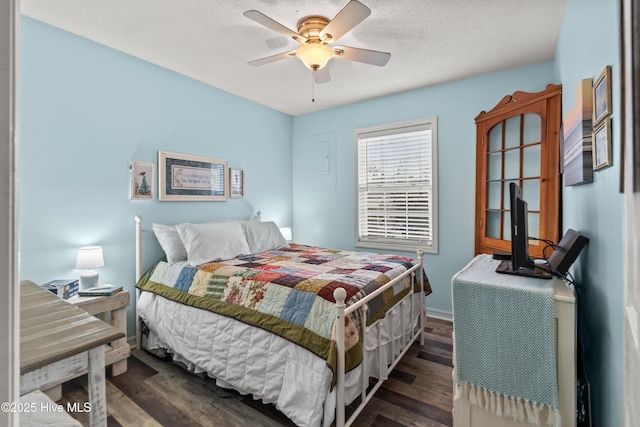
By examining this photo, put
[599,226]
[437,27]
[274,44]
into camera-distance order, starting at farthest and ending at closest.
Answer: [274,44] → [437,27] → [599,226]

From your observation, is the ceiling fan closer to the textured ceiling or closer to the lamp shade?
the textured ceiling

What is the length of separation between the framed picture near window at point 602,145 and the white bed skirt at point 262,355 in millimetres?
1440

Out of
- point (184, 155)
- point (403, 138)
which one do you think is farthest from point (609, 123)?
point (184, 155)

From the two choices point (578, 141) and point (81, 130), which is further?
point (81, 130)

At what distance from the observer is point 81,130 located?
2426 millimetres

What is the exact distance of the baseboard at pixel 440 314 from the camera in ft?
11.0

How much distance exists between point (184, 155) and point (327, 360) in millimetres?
2489

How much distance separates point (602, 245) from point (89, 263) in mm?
3028

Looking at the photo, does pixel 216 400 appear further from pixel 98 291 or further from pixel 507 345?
pixel 507 345

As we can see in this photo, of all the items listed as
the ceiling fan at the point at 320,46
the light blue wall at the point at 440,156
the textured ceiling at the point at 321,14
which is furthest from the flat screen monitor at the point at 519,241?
the light blue wall at the point at 440,156

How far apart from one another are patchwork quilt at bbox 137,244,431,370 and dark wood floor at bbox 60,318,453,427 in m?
0.52

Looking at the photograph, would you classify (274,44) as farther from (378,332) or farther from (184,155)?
(378,332)

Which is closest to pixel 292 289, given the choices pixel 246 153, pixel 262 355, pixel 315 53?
pixel 262 355

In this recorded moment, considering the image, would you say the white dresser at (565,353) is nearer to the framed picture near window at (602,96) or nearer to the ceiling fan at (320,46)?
the framed picture near window at (602,96)
